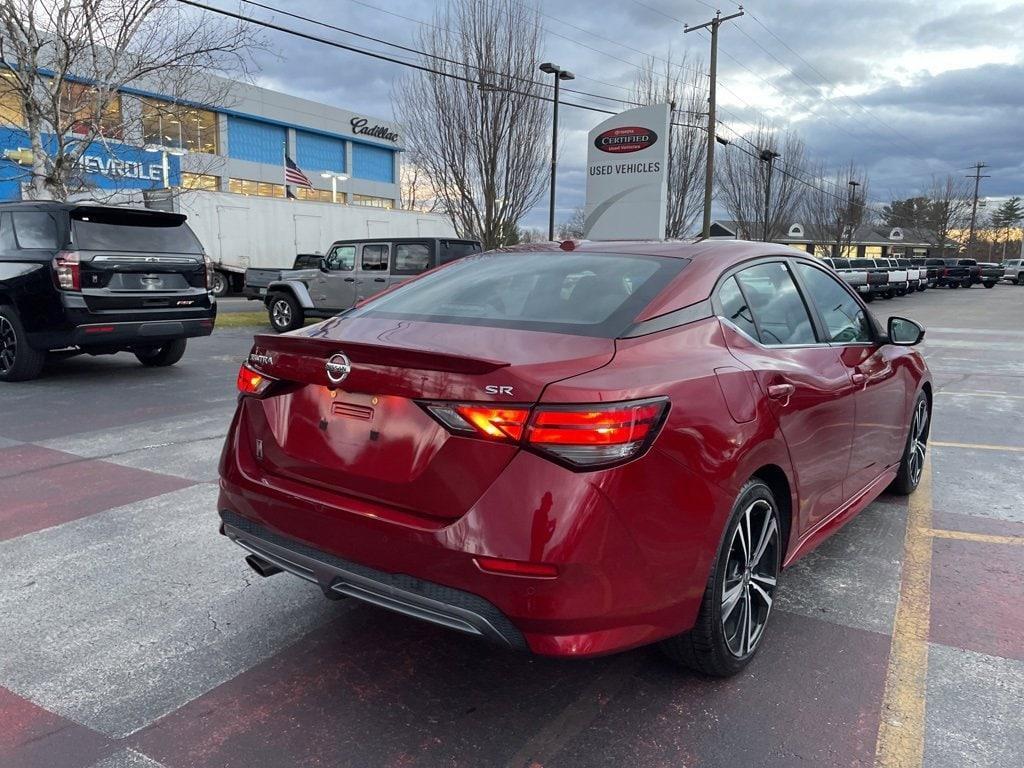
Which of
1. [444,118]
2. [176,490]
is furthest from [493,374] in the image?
[444,118]

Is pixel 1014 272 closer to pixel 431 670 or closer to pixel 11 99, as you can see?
pixel 11 99

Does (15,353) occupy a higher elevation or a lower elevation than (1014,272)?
lower

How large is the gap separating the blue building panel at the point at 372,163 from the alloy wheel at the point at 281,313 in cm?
4078

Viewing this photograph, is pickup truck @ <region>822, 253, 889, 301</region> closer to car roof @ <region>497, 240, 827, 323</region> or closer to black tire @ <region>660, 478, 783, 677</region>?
car roof @ <region>497, 240, 827, 323</region>

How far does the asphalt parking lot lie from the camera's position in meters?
2.35

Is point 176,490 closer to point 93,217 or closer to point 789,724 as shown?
point 789,724

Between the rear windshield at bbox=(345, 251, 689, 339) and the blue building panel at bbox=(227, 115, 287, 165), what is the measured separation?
148ft

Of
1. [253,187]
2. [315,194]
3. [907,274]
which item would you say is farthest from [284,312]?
Result: [315,194]

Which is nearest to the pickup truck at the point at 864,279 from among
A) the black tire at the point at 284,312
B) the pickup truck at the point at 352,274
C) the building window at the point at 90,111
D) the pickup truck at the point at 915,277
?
the pickup truck at the point at 915,277

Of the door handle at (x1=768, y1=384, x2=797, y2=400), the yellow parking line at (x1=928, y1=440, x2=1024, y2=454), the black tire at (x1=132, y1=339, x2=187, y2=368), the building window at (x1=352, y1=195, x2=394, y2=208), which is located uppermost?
the building window at (x1=352, y1=195, x2=394, y2=208)

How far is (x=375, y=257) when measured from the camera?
14047 mm

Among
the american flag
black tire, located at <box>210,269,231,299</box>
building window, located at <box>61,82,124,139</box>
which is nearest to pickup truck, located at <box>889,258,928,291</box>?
the american flag

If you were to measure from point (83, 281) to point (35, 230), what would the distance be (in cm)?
89

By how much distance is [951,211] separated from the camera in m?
76.9
